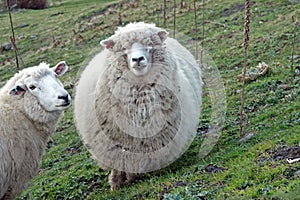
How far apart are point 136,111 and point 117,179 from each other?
3.73ft

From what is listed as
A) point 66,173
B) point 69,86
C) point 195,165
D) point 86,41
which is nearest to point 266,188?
point 195,165

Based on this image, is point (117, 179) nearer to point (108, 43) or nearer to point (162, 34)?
point (108, 43)

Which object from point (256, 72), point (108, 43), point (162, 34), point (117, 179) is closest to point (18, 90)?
point (108, 43)

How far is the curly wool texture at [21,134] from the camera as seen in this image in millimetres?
6043

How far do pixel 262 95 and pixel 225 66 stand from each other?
11.9ft

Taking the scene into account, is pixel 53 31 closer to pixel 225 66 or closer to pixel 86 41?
pixel 86 41

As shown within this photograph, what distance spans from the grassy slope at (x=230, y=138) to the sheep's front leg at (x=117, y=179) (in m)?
0.15

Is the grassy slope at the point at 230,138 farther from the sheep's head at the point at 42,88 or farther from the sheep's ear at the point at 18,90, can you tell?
the sheep's ear at the point at 18,90

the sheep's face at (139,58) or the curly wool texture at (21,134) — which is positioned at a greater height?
the sheep's face at (139,58)

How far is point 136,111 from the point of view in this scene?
6871mm

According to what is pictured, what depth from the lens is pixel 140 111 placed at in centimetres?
686

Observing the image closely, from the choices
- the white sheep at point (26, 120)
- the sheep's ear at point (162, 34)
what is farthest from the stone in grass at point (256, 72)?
the white sheep at point (26, 120)

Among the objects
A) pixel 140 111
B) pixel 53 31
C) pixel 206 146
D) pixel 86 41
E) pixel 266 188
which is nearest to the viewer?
pixel 266 188

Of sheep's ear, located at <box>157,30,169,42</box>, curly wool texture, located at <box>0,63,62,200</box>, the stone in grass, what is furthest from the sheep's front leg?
the stone in grass
